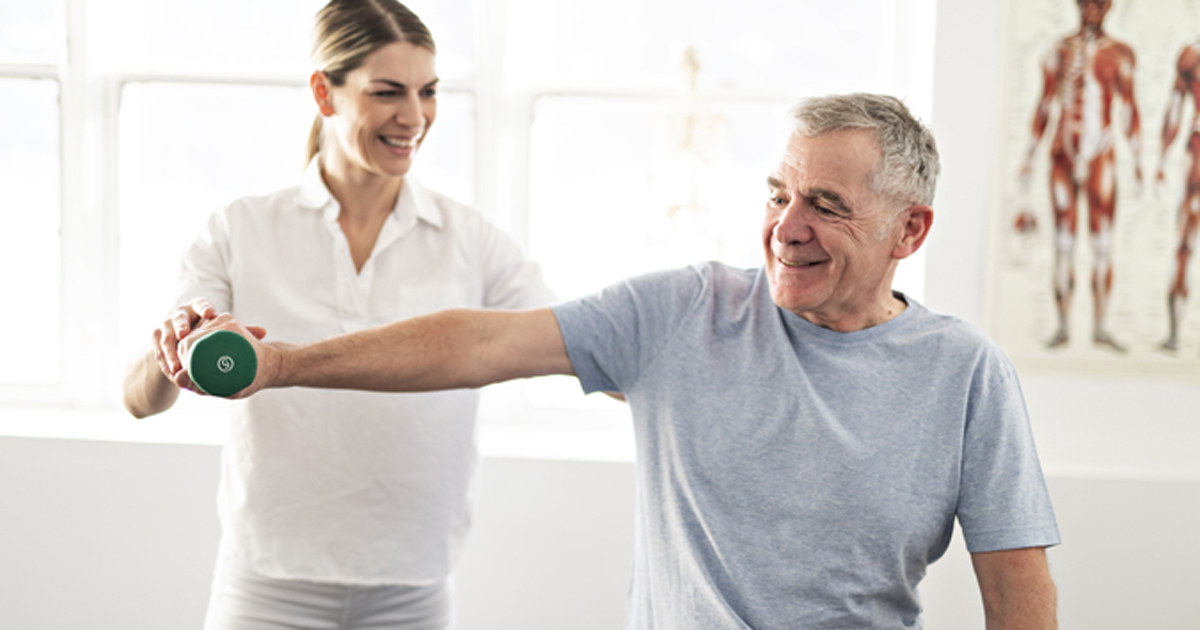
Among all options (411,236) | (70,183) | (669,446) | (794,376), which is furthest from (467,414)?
(70,183)

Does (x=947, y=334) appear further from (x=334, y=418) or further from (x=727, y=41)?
(x=727, y=41)

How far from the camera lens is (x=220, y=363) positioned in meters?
1.05

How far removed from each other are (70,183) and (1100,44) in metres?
3.00

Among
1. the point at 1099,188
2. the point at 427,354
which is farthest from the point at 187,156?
the point at 1099,188

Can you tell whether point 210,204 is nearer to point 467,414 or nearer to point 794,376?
point 467,414

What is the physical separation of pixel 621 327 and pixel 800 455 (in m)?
0.30

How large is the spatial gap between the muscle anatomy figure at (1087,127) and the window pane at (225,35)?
1.64 m

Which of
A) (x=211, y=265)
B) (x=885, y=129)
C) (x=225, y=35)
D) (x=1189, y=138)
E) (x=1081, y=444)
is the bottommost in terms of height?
(x=1081, y=444)

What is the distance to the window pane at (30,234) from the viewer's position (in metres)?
2.83

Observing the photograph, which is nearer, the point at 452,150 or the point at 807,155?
the point at 807,155

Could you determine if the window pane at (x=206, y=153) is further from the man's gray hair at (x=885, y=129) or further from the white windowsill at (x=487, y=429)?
the man's gray hair at (x=885, y=129)

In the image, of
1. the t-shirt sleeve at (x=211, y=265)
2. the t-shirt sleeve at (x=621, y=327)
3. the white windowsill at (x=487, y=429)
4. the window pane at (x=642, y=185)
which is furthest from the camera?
the window pane at (x=642, y=185)

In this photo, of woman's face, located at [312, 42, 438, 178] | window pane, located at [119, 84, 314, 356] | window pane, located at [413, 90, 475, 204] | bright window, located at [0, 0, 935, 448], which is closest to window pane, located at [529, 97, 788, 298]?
bright window, located at [0, 0, 935, 448]

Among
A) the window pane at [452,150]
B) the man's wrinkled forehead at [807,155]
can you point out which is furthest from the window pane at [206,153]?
the man's wrinkled forehead at [807,155]
